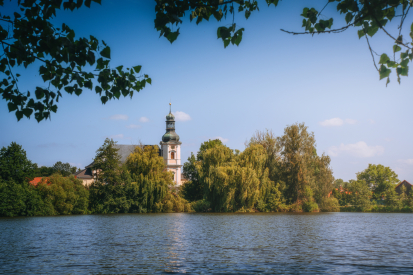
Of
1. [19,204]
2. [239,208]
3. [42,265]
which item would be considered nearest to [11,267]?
[42,265]

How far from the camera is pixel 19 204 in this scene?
38438 millimetres

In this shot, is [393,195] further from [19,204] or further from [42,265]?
[42,265]

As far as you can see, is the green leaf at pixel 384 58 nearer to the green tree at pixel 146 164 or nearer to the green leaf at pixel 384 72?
the green leaf at pixel 384 72

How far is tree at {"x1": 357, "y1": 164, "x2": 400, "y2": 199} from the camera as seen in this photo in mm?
71188

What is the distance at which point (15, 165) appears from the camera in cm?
4084

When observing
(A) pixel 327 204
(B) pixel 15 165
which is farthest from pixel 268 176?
(B) pixel 15 165

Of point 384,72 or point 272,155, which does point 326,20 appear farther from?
point 272,155

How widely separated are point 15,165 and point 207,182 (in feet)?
68.5

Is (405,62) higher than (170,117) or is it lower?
lower

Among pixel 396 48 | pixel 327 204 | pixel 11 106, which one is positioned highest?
pixel 396 48

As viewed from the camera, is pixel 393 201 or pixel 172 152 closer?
pixel 393 201

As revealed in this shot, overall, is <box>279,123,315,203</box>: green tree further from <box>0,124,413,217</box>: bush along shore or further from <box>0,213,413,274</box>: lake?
<box>0,213,413,274</box>: lake

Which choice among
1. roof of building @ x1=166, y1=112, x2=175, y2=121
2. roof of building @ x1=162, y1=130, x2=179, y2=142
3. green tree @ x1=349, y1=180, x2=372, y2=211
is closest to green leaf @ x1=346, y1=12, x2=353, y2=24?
green tree @ x1=349, y1=180, x2=372, y2=211

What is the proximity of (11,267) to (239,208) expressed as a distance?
34518mm
